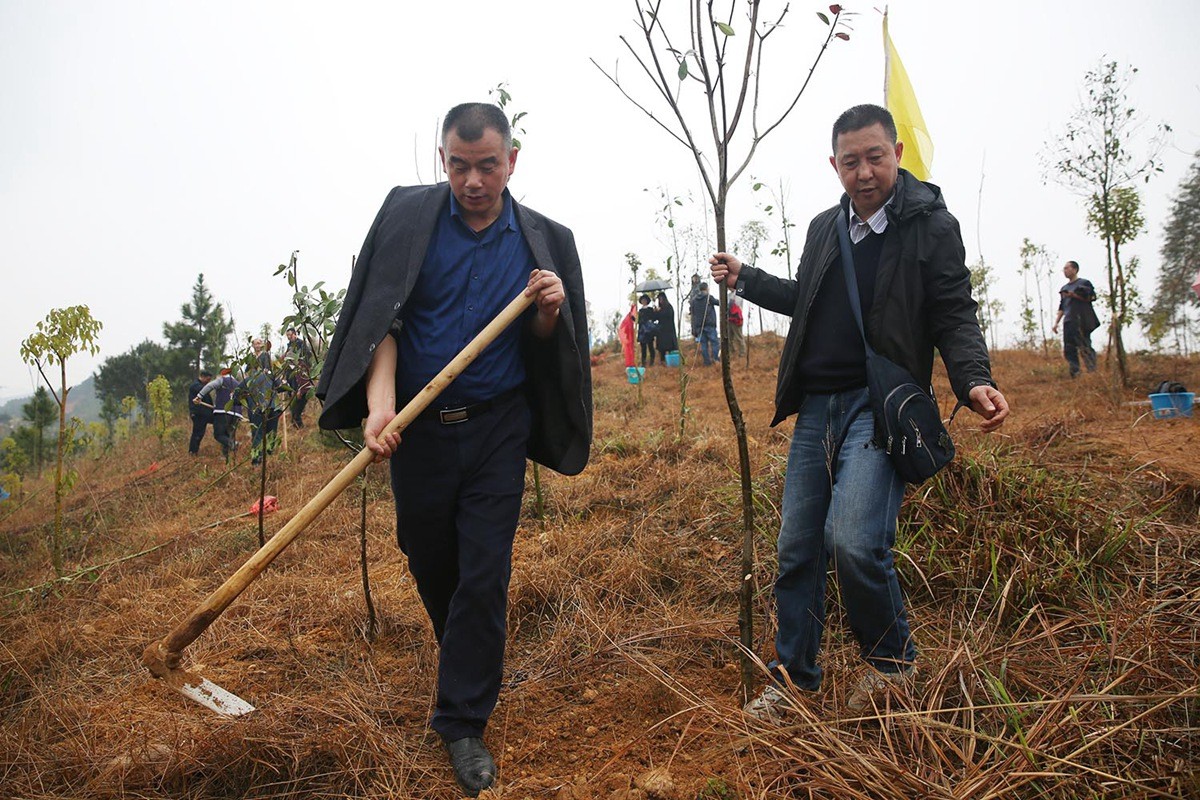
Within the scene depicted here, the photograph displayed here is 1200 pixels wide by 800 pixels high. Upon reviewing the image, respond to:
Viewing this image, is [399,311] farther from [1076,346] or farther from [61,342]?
[1076,346]

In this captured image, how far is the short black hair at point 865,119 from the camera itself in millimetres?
2209

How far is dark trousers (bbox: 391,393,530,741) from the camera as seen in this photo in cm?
212

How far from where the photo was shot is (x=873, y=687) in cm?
204

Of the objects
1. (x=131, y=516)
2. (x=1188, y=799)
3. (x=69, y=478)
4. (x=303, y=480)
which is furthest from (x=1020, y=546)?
(x=131, y=516)

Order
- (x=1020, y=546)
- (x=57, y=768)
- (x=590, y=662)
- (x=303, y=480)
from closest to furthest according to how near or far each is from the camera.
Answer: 1. (x=57, y=768)
2. (x=590, y=662)
3. (x=1020, y=546)
4. (x=303, y=480)

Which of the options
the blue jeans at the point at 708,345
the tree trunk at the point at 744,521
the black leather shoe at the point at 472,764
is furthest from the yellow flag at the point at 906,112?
the blue jeans at the point at 708,345

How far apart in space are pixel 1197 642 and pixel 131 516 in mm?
8501

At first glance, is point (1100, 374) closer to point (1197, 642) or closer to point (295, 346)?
point (1197, 642)

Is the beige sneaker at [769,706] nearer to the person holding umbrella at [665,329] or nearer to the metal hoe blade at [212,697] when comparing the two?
the metal hoe blade at [212,697]

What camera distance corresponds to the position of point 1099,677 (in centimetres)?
200

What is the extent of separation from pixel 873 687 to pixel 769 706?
0.32 metres

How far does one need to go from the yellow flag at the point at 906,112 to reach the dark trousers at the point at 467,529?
10.9 feet

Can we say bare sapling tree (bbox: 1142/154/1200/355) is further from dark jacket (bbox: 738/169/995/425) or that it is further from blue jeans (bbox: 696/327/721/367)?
dark jacket (bbox: 738/169/995/425)

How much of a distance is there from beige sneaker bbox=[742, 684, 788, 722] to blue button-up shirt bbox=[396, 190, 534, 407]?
3.99 feet
